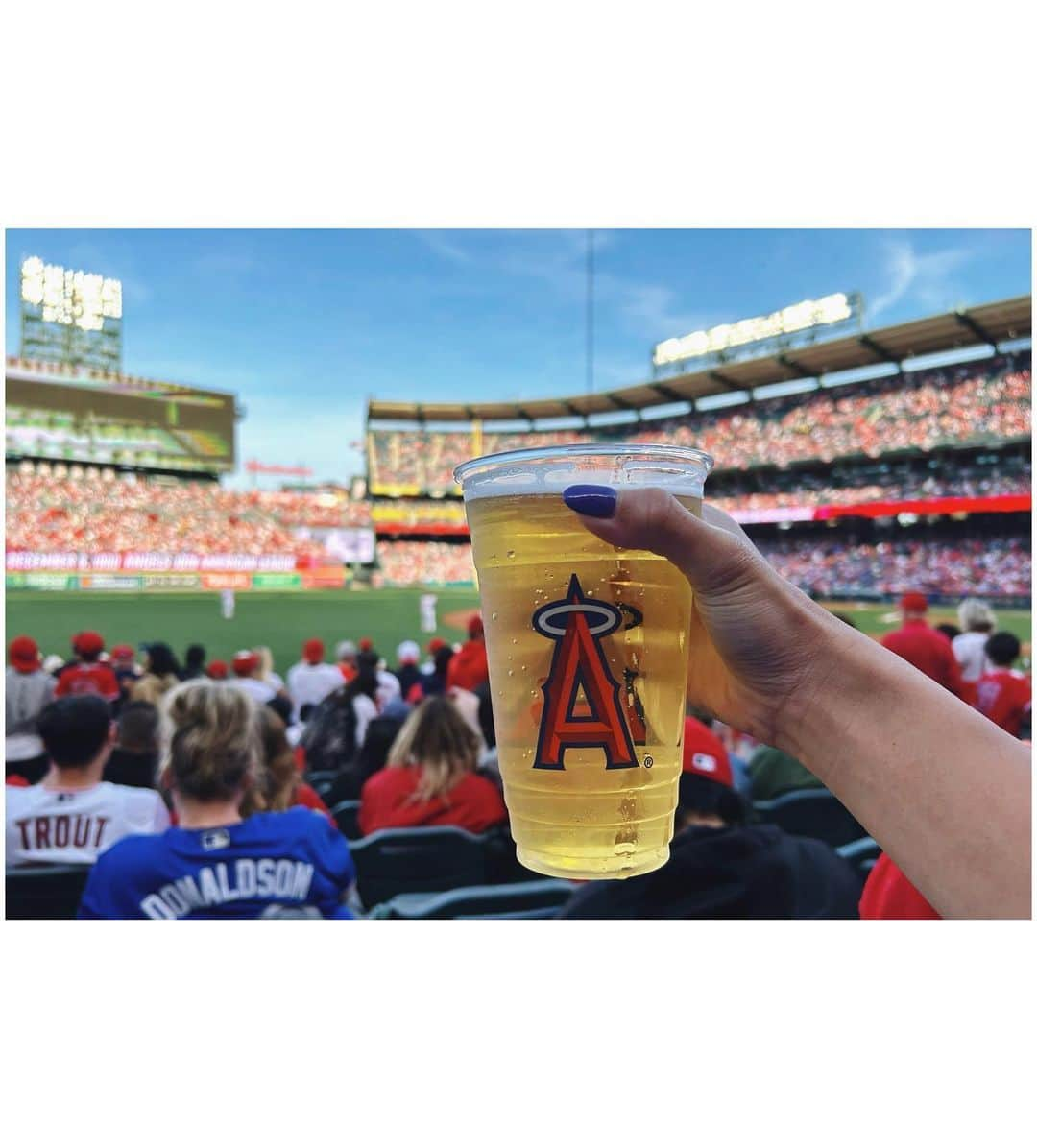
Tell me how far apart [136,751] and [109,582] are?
97.6 ft

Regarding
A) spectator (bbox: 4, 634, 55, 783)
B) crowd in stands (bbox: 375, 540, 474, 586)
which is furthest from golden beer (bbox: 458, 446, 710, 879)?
crowd in stands (bbox: 375, 540, 474, 586)

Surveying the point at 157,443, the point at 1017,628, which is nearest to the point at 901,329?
the point at 1017,628

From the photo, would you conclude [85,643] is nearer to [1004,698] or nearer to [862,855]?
[862,855]

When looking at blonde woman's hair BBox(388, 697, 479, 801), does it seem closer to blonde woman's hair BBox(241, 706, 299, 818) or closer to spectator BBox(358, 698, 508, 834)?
spectator BBox(358, 698, 508, 834)

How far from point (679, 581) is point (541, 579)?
16 centimetres

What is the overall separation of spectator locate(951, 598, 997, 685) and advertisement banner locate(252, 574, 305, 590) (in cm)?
3024

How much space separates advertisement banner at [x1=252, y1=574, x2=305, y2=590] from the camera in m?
33.6

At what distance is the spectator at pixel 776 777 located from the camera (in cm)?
347

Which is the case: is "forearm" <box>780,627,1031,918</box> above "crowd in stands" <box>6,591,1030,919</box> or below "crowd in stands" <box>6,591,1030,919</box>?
above

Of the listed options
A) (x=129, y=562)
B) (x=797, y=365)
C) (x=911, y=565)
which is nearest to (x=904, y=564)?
(x=911, y=565)

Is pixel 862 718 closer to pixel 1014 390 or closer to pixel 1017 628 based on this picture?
pixel 1017 628

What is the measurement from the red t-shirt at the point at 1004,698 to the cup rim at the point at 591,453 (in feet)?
13.4

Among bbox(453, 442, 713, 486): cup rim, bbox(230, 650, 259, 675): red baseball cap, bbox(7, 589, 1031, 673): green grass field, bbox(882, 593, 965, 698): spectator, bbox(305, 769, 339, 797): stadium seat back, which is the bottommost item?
bbox(7, 589, 1031, 673): green grass field

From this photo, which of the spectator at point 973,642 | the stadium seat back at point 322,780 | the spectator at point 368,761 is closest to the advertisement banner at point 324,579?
the spectator at point 973,642
